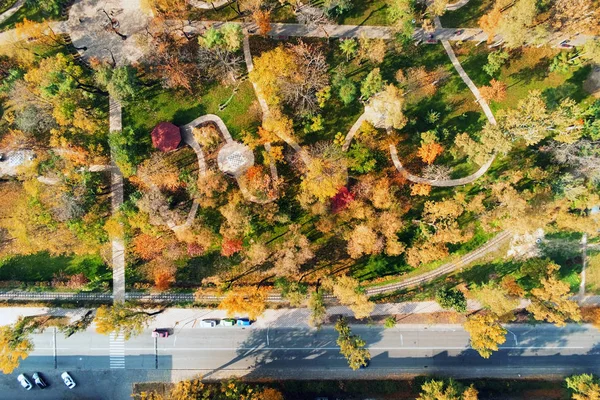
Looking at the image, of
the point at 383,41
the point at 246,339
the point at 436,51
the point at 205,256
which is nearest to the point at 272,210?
the point at 205,256

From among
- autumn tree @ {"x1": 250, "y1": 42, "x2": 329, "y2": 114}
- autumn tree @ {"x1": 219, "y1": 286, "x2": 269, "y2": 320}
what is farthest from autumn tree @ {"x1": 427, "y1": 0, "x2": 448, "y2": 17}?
autumn tree @ {"x1": 219, "y1": 286, "x2": 269, "y2": 320}

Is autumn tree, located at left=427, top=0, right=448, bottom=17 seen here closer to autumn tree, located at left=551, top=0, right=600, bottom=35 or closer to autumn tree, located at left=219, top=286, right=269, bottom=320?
autumn tree, located at left=551, top=0, right=600, bottom=35

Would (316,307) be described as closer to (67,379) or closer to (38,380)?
(67,379)

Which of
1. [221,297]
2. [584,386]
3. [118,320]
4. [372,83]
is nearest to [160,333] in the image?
[118,320]

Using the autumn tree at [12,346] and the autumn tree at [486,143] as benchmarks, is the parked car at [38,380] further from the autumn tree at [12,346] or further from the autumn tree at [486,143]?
the autumn tree at [486,143]

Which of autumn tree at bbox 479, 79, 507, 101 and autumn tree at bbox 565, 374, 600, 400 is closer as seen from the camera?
autumn tree at bbox 565, 374, 600, 400

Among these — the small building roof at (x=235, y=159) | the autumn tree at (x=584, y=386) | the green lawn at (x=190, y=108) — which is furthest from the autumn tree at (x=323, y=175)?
the autumn tree at (x=584, y=386)
